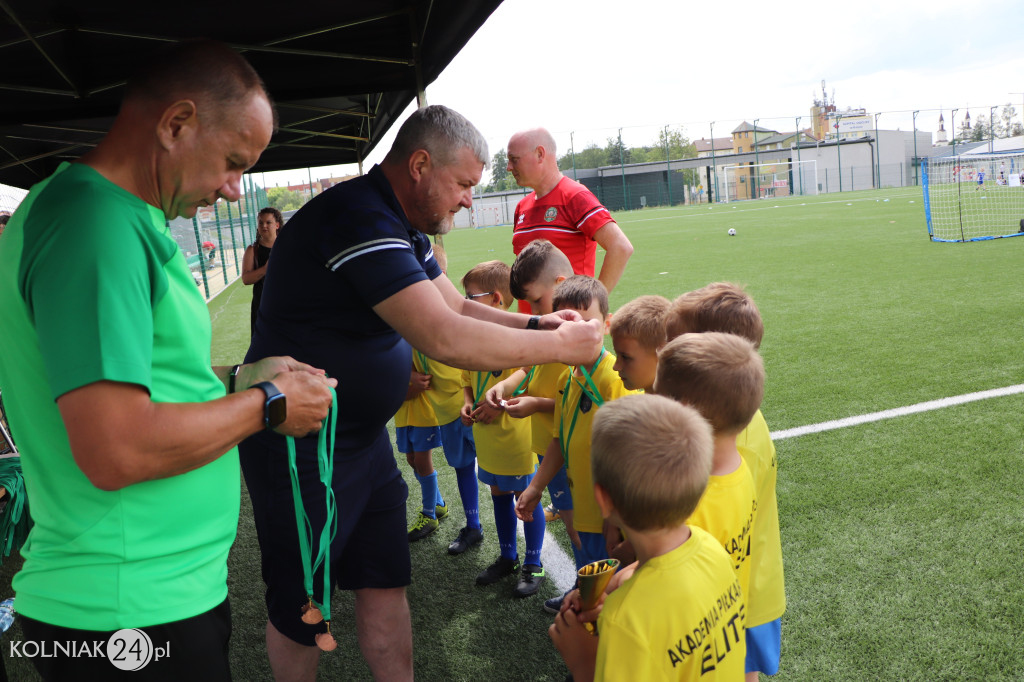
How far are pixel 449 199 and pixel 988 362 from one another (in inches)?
234

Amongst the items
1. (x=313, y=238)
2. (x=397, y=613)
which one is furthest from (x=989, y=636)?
(x=313, y=238)

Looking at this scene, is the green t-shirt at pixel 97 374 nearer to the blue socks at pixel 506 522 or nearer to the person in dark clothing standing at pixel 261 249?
the blue socks at pixel 506 522

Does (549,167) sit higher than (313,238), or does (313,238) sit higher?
(549,167)

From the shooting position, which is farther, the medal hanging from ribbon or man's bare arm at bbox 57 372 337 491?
the medal hanging from ribbon

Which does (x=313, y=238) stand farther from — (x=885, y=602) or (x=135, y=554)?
(x=885, y=602)

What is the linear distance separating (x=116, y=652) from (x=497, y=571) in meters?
2.37

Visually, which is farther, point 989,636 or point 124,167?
point 989,636

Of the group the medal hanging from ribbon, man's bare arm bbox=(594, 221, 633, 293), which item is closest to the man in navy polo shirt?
the medal hanging from ribbon

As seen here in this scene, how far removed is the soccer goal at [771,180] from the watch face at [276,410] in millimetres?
59293

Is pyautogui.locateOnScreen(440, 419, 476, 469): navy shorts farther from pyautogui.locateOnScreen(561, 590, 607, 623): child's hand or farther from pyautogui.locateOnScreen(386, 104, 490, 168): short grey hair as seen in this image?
pyautogui.locateOnScreen(561, 590, 607, 623): child's hand

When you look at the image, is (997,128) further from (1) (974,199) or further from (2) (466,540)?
(2) (466,540)

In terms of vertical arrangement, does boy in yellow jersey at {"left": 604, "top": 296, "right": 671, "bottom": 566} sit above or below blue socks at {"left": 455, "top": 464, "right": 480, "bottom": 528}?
above

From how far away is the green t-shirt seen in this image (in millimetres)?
1126

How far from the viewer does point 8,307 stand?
1.22m
